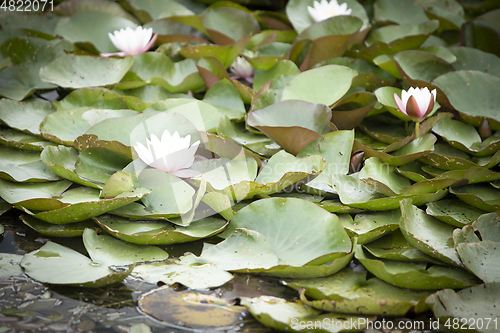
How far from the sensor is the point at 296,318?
834 mm

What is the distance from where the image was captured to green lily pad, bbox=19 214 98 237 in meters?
1.08

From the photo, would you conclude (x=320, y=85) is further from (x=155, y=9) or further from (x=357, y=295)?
(x=155, y=9)

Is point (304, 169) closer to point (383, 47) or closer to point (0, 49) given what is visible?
point (383, 47)

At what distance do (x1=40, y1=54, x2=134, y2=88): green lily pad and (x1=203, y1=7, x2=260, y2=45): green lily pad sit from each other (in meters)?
0.58

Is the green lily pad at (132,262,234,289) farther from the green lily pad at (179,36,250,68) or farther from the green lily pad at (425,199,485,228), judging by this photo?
the green lily pad at (179,36,250,68)

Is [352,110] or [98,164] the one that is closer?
[98,164]

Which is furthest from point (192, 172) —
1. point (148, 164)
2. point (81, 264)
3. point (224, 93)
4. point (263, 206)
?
point (224, 93)

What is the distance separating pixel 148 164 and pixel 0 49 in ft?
3.58

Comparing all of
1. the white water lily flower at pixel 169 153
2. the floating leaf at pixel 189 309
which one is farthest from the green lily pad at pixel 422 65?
the floating leaf at pixel 189 309

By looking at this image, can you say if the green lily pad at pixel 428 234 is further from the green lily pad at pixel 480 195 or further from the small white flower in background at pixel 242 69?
the small white flower in background at pixel 242 69

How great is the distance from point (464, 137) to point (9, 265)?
1.52 m

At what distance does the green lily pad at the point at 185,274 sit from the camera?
919mm

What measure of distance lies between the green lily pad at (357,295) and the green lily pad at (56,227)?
0.61 meters

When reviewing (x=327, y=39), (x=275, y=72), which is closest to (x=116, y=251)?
(x=275, y=72)
